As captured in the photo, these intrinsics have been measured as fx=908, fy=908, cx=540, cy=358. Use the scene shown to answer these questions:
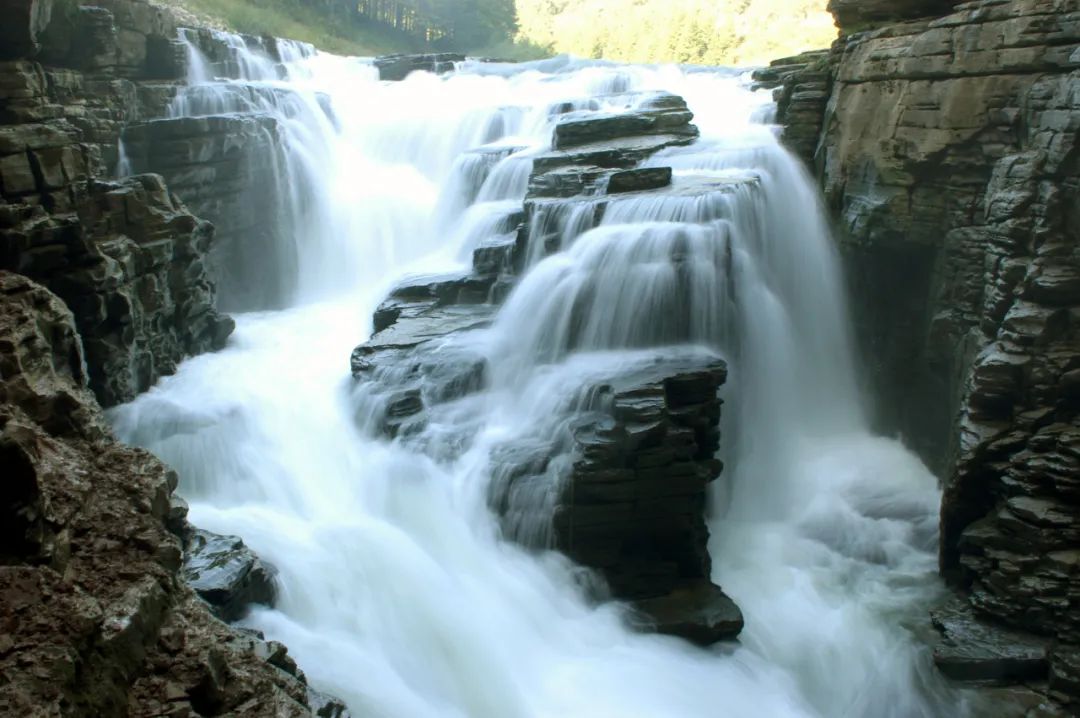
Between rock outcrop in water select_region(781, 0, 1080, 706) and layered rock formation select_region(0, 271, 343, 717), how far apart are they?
7048mm

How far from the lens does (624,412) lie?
8.89 m

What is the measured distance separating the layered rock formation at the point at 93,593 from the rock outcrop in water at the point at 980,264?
277 inches

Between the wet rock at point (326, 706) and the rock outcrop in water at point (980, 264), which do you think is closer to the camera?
the wet rock at point (326, 706)

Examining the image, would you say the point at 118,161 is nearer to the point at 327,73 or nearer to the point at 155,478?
the point at 327,73

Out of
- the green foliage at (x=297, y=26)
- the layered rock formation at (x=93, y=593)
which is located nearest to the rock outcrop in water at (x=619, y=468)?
the layered rock formation at (x=93, y=593)

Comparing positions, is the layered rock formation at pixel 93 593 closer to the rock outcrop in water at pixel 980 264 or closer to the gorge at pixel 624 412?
the gorge at pixel 624 412

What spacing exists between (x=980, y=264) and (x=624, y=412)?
16.3 feet

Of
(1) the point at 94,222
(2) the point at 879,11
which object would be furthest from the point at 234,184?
(2) the point at 879,11

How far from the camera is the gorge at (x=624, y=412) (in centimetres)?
688

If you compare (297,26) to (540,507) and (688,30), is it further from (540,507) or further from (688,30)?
(540,507)

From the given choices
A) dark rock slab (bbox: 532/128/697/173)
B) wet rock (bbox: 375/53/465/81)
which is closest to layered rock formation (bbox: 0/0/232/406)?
dark rock slab (bbox: 532/128/697/173)

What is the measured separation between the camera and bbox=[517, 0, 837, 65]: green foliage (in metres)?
33.1

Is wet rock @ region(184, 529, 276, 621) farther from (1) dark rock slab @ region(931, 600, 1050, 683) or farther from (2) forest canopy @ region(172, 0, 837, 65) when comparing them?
(2) forest canopy @ region(172, 0, 837, 65)

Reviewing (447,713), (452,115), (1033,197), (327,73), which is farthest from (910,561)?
(327,73)
